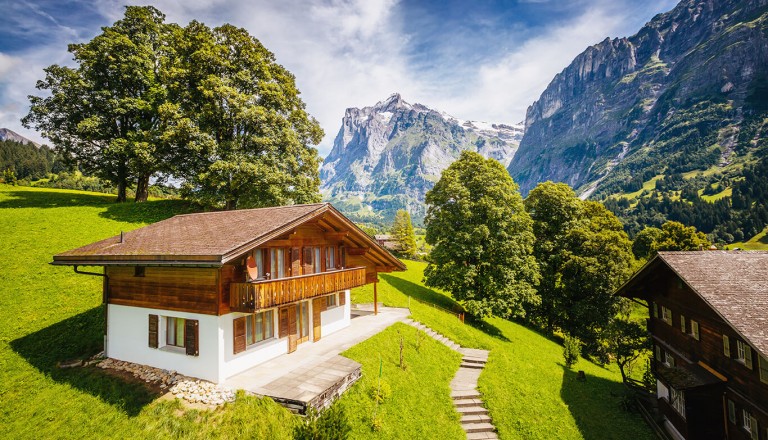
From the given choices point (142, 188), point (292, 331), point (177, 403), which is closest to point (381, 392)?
point (292, 331)

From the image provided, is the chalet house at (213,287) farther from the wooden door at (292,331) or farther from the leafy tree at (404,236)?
the leafy tree at (404,236)

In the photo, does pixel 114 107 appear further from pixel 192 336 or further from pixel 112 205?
pixel 192 336

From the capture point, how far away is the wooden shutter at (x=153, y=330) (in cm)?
1395

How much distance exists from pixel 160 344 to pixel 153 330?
668 mm

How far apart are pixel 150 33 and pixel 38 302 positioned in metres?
28.9

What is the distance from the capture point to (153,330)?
1406 cm

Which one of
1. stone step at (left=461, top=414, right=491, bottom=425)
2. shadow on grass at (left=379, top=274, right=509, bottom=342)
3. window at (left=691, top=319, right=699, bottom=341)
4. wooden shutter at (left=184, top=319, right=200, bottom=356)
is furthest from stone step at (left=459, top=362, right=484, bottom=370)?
wooden shutter at (left=184, top=319, right=200, bottom=356)

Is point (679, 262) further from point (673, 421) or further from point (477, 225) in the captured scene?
point (477, 225)

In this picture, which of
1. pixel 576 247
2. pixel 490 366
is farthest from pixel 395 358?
pixel 576 247

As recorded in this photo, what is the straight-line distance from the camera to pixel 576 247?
3114 cm

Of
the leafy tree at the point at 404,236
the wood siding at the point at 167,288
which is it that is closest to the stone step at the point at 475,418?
the wood siding at the point at 167,288

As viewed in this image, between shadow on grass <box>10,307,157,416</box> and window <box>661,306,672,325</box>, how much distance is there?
25.8 meters

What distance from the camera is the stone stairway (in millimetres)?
14273

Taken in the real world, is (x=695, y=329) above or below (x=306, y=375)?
above
